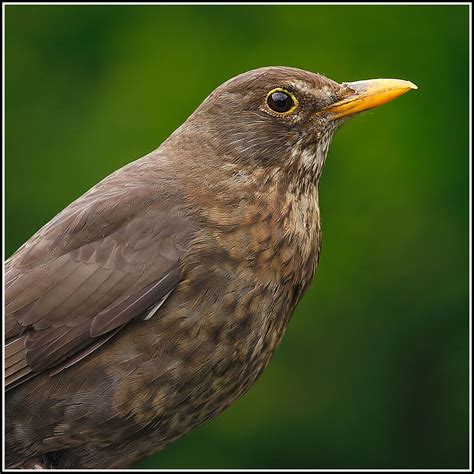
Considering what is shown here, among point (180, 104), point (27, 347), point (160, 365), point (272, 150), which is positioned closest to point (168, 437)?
point (160, 365)

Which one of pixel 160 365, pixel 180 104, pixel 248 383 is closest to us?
pixel 160 365

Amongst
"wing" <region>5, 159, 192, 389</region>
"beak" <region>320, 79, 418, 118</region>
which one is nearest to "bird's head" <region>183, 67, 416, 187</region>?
"beak" <region>320, 79, 418, 118</region>

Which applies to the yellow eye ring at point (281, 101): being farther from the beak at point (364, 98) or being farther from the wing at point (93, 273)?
the wing at point (93, 273)

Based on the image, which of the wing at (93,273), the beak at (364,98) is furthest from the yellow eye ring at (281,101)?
the wing at (93,273)

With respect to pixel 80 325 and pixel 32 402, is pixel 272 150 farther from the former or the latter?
pixel 32 402

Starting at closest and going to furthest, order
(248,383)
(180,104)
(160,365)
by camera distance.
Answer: (160,365)
(248,383)
(180,104)

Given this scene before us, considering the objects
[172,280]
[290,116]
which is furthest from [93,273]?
[290,116]

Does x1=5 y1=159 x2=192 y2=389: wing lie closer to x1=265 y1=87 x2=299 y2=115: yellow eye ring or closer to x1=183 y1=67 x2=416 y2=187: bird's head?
x1=183 y1=67 x2=416 y2=187: bird's head
